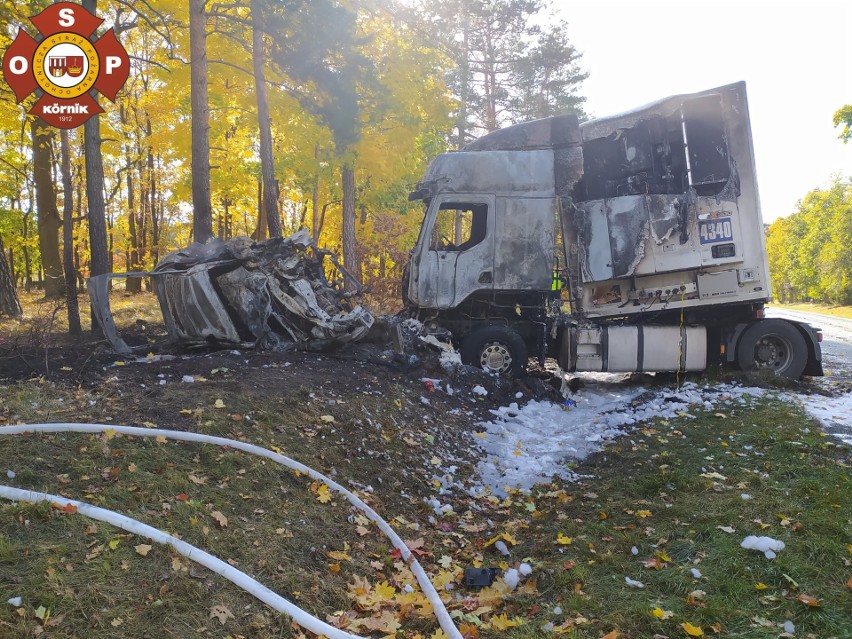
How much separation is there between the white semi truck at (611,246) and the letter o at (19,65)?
25.2ft

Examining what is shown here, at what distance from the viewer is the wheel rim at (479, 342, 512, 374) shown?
8.81 metres

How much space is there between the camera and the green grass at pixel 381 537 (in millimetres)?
2834

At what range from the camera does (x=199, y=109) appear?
10.3 meters

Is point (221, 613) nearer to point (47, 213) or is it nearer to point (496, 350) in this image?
point (496, 350)

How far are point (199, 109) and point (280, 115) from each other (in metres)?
3.04

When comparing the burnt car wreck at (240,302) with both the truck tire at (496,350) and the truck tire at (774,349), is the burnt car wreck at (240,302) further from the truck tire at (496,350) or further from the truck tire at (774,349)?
the truck tire at (774,349)

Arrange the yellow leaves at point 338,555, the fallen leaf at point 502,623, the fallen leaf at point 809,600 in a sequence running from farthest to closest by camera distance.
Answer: the yellow leaves at point 338,555
the fallen leaf at point 502,623
the fallen leaf at point 809,600

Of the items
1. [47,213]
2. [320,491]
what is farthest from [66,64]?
[320,491]

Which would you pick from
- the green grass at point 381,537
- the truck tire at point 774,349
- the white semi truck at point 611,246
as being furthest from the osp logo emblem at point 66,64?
the truck tire at point 774,349

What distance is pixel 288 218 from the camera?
2973cm

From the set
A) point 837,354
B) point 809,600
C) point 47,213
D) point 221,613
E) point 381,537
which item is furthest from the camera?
point 47,213

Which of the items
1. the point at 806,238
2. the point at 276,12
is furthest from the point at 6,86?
the point at 806,238

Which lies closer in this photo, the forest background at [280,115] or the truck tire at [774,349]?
the truck tire at [774,349]

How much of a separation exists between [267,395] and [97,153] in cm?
670
